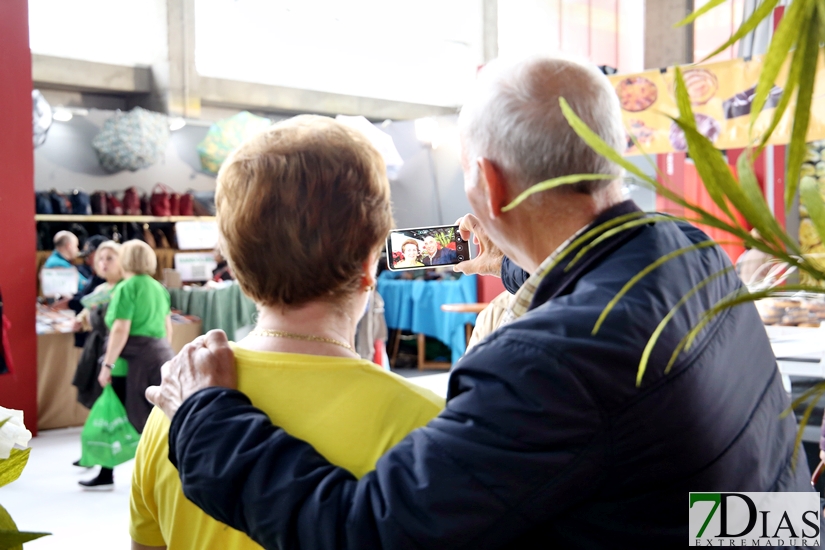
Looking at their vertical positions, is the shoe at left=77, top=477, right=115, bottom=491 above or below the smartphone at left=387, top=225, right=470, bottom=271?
below

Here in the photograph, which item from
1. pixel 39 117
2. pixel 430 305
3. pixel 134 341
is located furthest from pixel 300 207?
pixel 430 305

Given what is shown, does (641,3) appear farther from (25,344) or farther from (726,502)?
(726,502)

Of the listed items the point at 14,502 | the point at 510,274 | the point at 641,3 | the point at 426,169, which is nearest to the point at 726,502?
the point at 510,274

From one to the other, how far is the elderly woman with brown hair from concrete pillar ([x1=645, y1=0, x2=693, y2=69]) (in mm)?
8841

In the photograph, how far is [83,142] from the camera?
9555 millimetres

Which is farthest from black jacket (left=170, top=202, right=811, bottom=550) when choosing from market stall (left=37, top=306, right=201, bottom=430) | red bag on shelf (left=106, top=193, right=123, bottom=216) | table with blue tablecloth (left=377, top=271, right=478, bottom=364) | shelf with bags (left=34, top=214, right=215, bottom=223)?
red bag on shelf (left=106, top=193, right=123, bottom=216)

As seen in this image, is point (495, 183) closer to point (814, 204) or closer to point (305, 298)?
point (305, 298)

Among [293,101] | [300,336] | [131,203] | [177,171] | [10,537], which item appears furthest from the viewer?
[293,101]

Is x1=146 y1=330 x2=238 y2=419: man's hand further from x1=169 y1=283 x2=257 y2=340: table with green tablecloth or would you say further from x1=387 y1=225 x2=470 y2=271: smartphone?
x1=169 y1=283 x2=257 y2=340: table with green tablecloth

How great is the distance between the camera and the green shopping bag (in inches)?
182

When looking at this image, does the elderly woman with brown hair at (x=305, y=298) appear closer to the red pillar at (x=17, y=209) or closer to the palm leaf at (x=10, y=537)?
the palm leaf at (x=10, y=537)

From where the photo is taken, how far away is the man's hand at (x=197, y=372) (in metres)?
1.05

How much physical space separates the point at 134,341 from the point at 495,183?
13.5 feet

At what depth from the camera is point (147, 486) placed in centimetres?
111
